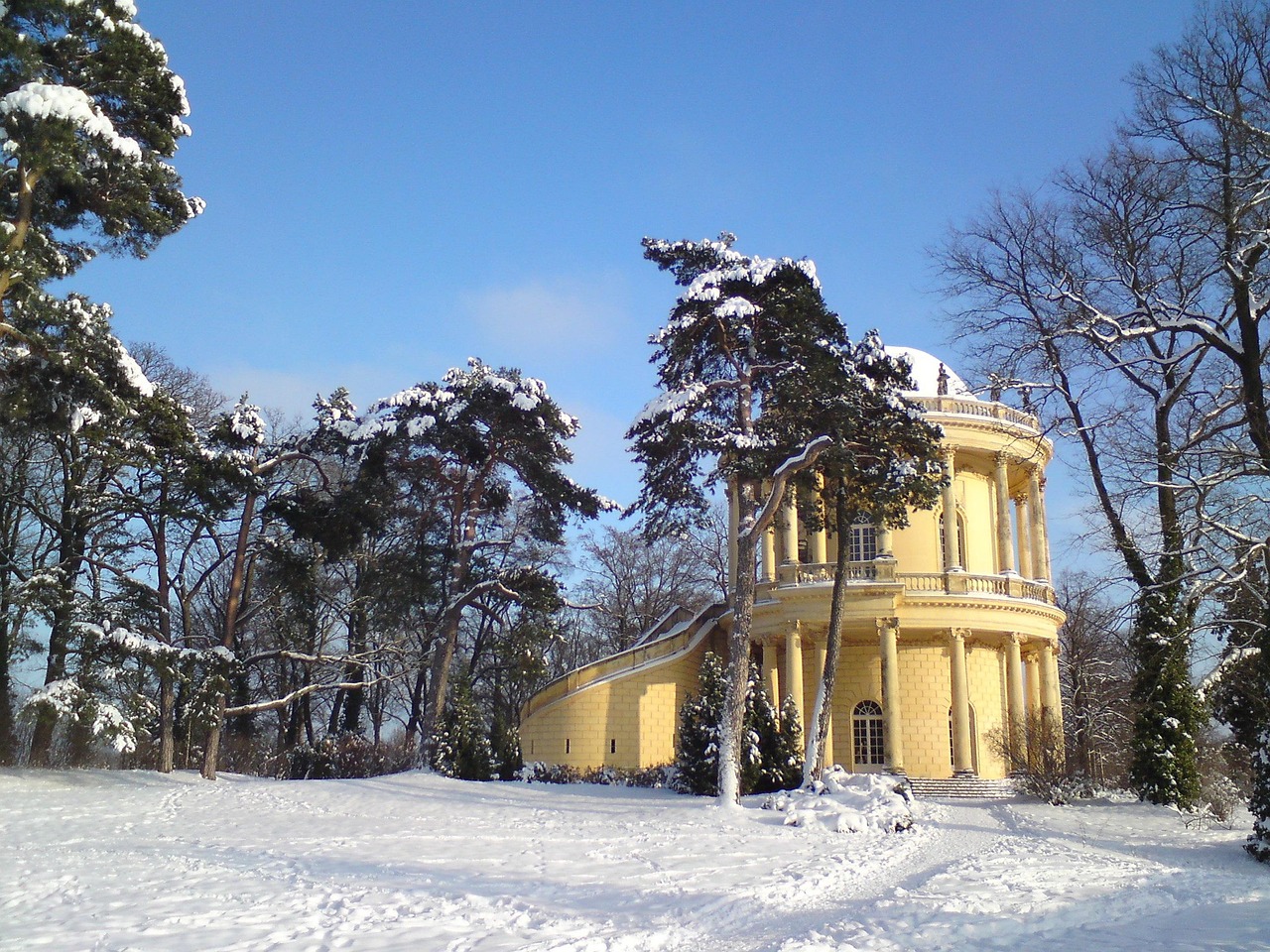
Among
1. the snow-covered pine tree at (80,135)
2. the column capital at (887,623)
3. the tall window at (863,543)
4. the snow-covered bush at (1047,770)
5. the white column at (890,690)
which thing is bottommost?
the snow-covered bush at (1047,770)

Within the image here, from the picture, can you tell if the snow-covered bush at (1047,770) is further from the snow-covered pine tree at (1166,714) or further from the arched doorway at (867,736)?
the arched doorway at (867,736)

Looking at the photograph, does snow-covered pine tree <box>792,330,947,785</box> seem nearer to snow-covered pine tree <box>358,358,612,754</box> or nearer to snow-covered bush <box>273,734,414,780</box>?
snow-covered pine tree <box>358,358,612,754</box>

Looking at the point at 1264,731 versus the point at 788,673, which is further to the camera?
the point at 788,673

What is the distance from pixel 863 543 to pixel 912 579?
2424 millimetres

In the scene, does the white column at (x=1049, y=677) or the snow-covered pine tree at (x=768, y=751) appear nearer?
the snow-covered pine tree at (x=768, y=751)

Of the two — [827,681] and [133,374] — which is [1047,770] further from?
[133,374]

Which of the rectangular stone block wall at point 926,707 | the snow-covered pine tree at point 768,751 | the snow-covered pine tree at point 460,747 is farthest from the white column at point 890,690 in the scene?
the snow-covered pine tree at point 460,747

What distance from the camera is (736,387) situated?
848 inches

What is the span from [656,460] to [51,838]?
12.4 m

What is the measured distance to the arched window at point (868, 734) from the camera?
3209cm

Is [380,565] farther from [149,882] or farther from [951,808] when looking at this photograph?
[149,882]

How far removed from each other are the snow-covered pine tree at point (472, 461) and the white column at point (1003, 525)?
12.3 metres

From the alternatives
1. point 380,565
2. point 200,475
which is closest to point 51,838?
point 200,475

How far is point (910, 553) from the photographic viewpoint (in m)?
33.1
